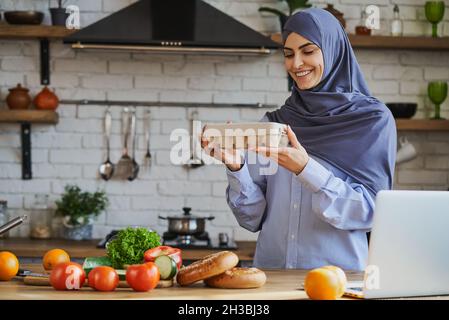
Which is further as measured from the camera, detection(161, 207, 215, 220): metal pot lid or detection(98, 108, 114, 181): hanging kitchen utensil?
detection(98, 108, 114, 181): hanging kitchen utensil

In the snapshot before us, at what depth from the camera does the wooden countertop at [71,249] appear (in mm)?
4273

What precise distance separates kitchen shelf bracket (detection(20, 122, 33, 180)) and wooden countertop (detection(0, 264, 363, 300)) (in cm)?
254

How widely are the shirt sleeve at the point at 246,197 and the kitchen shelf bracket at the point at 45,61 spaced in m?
2.24

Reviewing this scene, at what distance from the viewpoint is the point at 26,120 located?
15.2 ft

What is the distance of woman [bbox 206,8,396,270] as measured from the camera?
2.73 meters

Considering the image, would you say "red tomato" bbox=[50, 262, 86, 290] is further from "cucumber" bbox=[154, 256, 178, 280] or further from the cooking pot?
the cooking pot

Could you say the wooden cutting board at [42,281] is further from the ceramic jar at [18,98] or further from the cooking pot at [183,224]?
the ceramic jar at [18,98]

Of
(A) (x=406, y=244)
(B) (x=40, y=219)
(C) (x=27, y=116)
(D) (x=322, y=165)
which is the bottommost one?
(B) (x=40, y=219)

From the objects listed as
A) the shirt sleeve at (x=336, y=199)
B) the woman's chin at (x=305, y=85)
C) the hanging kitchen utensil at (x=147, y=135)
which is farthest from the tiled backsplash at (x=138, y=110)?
the shirt sleeve at (x=336, y=199)

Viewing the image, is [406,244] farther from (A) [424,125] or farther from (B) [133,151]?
(B) [133,151]

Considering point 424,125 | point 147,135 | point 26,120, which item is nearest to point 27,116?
point 26,120

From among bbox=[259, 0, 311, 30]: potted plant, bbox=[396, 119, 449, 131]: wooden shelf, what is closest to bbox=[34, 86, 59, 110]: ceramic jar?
bbox=[259, 0, 311, 30]: potted plant

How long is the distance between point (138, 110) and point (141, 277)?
284cm
